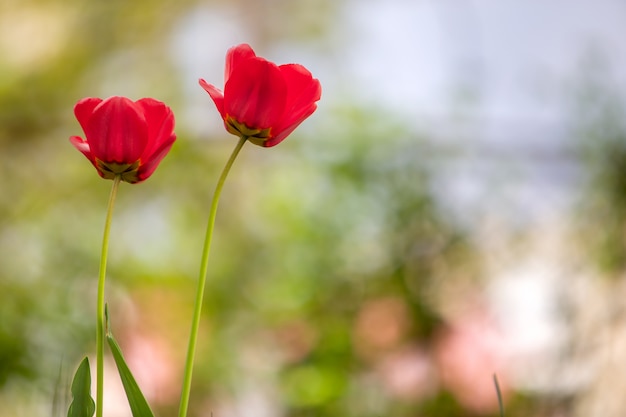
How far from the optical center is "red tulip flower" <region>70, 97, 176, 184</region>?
25 cm

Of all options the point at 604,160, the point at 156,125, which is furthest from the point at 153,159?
the point at 604,160

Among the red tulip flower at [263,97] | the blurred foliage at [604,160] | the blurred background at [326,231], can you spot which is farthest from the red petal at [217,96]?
the blurred foliage at [604,160]

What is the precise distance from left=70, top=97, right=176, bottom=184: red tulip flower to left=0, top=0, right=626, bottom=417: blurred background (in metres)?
0.47

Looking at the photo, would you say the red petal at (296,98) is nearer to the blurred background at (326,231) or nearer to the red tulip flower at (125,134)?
the red tulip flower at (125,134)

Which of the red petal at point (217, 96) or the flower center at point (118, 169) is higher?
the red petal at point (217, 96)

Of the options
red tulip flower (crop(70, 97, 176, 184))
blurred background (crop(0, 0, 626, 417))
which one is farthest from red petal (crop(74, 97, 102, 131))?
blurred background (crop(0, 0, 626, 417))

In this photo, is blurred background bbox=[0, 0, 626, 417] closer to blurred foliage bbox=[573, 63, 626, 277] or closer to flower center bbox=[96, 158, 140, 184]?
blurred foliage bbox=[573, 63, 626, 277]

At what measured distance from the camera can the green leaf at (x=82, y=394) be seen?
24cm

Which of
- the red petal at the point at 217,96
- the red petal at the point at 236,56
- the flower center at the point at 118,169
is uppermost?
the red petal at the point at 236,56

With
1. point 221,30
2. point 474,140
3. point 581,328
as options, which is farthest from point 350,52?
point 581,328

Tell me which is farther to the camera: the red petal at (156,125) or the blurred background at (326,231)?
→ the blurred background at (326,231)

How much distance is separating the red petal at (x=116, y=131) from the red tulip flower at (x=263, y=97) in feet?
0.09

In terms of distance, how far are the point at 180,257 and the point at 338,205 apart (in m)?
0.35

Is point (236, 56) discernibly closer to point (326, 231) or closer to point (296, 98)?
point (296, 98)
